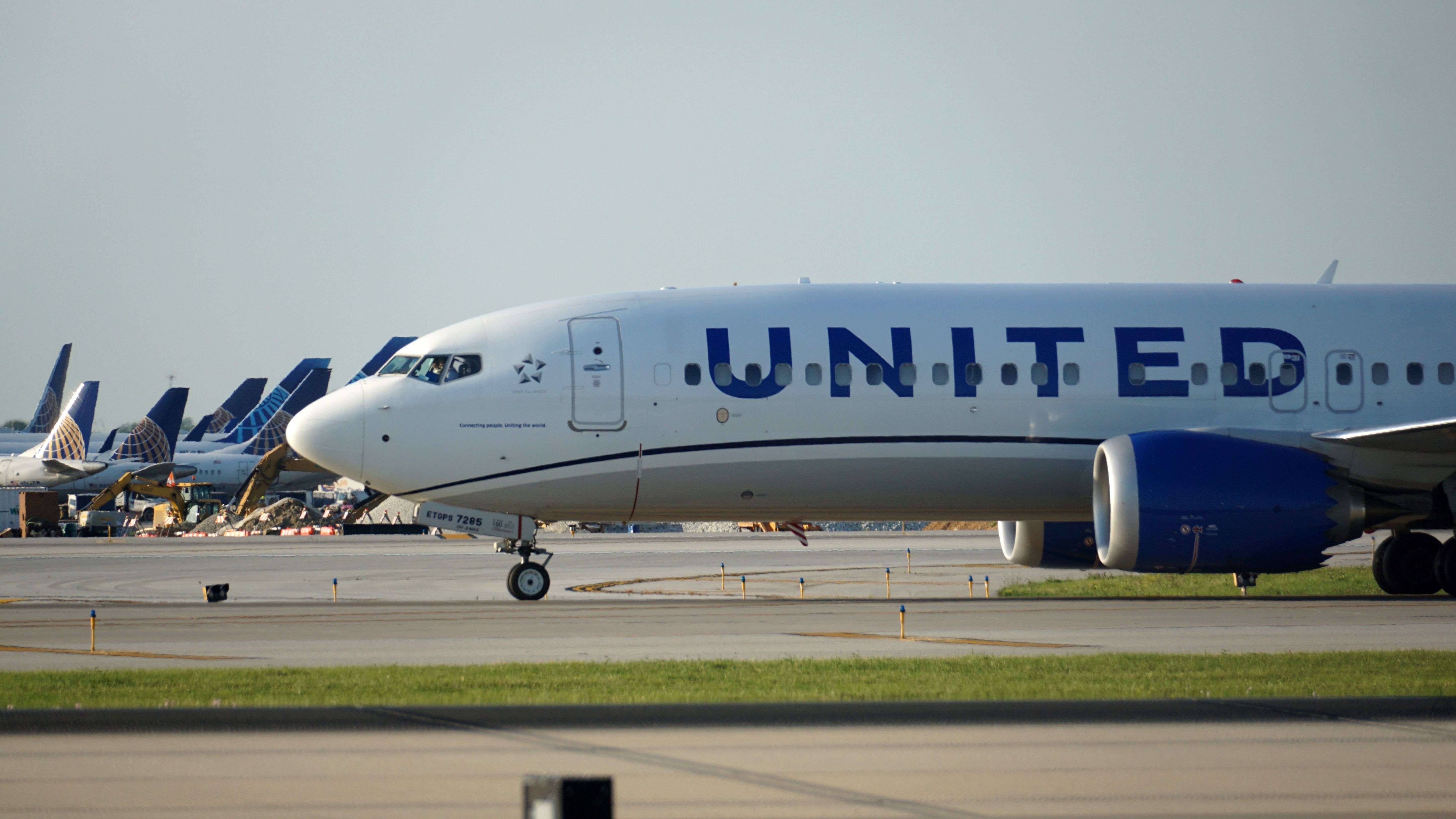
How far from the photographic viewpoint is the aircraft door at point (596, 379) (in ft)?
65.0

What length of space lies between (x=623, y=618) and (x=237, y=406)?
100 m

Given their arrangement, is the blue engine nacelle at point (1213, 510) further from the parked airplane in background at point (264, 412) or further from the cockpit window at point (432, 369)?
the parked airplane in background at point (264, 412)

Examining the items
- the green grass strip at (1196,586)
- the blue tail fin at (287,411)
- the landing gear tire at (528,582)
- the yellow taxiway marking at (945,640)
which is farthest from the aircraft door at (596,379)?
the blue tail fin at (287,411)

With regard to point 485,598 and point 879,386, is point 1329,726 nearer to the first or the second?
point 879,386

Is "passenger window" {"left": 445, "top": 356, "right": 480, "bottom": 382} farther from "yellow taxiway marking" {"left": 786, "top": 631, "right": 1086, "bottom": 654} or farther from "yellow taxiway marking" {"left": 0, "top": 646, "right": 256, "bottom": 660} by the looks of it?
"yellow taxiway marking" {"left": 786, "top": 631, "right": 1086, "bottom": 654}

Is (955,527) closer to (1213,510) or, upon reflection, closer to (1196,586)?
(1196,586)

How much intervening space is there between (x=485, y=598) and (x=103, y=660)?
9.43 metres

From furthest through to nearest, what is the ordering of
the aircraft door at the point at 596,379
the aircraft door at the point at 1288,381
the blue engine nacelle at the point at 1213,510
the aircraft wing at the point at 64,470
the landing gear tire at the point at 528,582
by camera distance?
the aircraft wing at the point at 64,470, the aircraft door at the point at 1288,381, the landing gear tire at the point at 528,582, the aircraft door at the point at 596,379, the blue engine nacelle at the point at 1213,510

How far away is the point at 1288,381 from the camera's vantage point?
67.9 feet

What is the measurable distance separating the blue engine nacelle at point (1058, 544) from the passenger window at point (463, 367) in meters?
9.53

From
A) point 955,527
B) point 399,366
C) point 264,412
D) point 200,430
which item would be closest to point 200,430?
point 200,430

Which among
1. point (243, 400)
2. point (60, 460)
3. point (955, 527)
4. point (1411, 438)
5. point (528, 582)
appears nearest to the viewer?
point (1411, 438)

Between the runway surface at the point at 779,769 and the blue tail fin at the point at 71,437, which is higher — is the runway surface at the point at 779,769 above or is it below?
below

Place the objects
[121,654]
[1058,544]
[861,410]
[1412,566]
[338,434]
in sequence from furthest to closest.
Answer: [1058,544], [1412,566], [861,410], [338,434], [121,654]
